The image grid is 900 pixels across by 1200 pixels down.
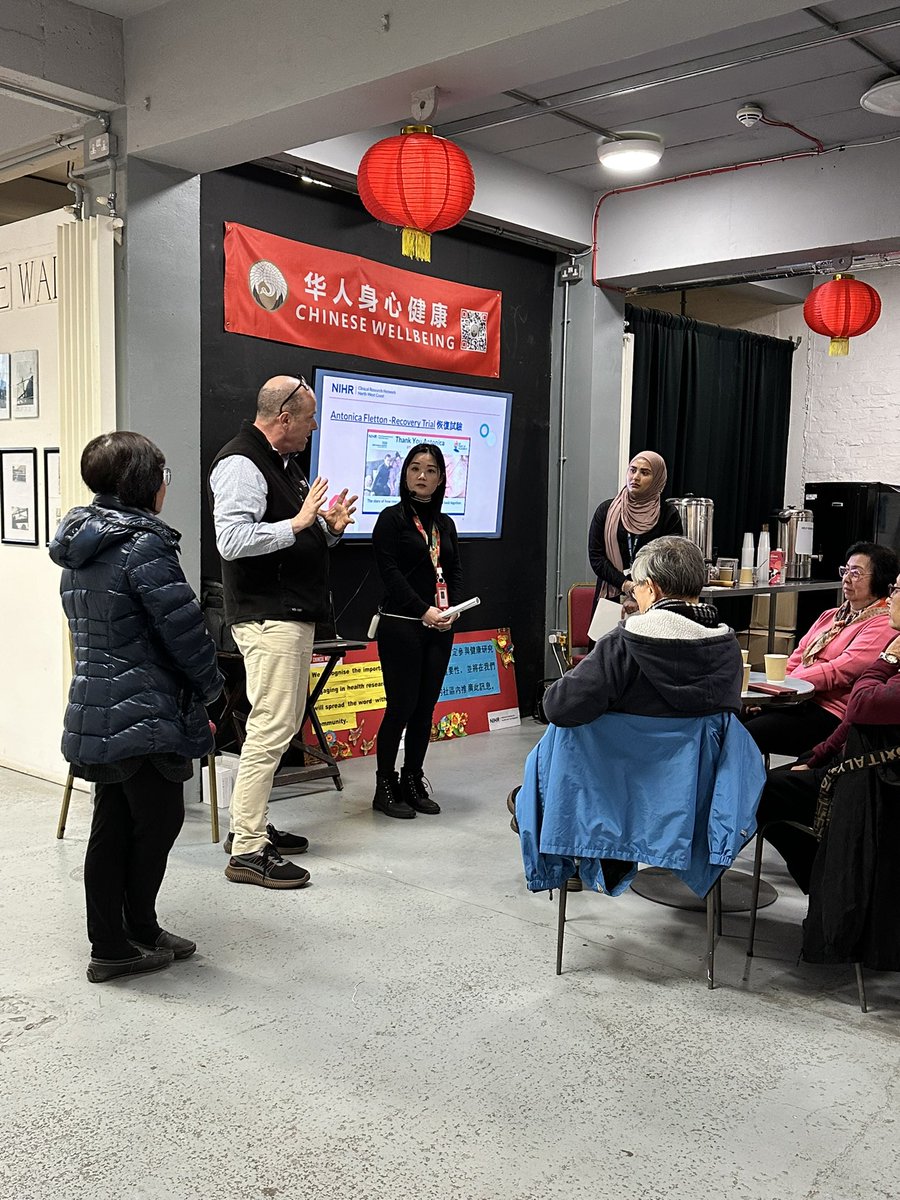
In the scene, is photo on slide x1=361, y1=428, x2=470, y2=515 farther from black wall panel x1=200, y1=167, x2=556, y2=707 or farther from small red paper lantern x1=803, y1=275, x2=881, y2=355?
small red paper lantern x1=803, y1=275, x2=881, y2=355

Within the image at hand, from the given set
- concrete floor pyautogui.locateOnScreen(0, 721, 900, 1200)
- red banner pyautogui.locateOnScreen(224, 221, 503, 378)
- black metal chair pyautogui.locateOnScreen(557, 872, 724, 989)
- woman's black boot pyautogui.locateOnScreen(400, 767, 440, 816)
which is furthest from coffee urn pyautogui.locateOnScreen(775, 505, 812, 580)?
black metal chair pyautogui.locateOnScreen(557, 872, 724, 989)

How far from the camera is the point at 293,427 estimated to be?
146 inches

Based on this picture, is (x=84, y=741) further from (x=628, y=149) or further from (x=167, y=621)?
(x=628, y=149)

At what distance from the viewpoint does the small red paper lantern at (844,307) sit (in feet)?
19.2

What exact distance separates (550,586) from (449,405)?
1.50 m

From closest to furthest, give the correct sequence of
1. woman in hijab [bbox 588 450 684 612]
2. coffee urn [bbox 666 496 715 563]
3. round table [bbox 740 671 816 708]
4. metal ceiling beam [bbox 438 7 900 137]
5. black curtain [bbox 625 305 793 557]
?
1. round table [bbox 740 671 816 708]
2. metal ceiling beam [bbox 438 7 900 137]
3. woman in hijab [bbox 588 450 684 612]
4. coffee urn [bbox 666 496 715 563]
5. black curtain [bbox 625 305 793 557]

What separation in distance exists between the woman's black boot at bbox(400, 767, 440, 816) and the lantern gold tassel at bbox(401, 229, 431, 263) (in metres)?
2.09

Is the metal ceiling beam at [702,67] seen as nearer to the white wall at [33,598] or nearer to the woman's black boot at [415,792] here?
the white wall at [33,598]

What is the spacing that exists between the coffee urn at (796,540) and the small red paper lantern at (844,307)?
193cm

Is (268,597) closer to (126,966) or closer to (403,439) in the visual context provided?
(126,966)

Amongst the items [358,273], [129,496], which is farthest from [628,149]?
[129,496]

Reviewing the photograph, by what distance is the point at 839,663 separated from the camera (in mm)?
3947

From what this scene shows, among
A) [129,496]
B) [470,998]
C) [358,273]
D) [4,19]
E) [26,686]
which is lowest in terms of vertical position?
[470,998]

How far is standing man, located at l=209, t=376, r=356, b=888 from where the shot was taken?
11.7 ft
